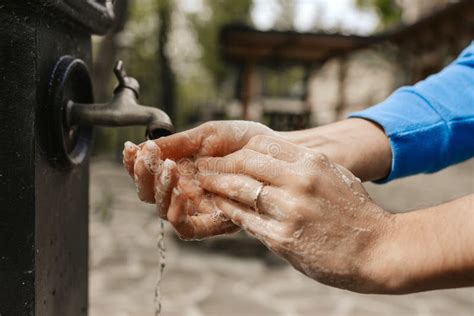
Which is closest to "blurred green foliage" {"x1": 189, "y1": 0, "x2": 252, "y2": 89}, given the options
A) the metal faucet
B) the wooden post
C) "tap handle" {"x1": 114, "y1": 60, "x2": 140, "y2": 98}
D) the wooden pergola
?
the wooden pergola

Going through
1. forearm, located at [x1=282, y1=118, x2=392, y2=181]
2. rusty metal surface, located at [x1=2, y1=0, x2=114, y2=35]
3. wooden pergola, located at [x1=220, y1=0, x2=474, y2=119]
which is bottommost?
wooden pergola, located at [x1=220, y1=0, x2=474, y2=119]

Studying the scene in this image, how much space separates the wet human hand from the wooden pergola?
7830mm

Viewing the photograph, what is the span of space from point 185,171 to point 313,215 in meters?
0.45

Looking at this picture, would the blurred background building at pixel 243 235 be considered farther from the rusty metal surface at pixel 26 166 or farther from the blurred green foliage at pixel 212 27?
the blurred green foliage at pixel 212 27

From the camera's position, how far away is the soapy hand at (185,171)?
110cm

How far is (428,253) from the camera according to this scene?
92 centimetres

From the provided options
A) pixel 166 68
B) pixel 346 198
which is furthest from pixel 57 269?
pixel 166 68

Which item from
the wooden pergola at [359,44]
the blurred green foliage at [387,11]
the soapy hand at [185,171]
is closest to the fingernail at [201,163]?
the soapy hand at [185,171]

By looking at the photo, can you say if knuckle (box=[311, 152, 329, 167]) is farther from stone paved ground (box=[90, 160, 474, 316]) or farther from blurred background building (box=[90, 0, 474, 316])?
stone paved ground (box=[90, 160, 474, 316])

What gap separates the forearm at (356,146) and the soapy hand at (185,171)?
233 mm

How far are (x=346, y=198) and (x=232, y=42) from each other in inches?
364

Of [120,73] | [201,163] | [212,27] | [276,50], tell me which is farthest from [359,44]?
[212,27]

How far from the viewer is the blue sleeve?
156 cm

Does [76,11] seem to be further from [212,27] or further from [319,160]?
[212,27]
